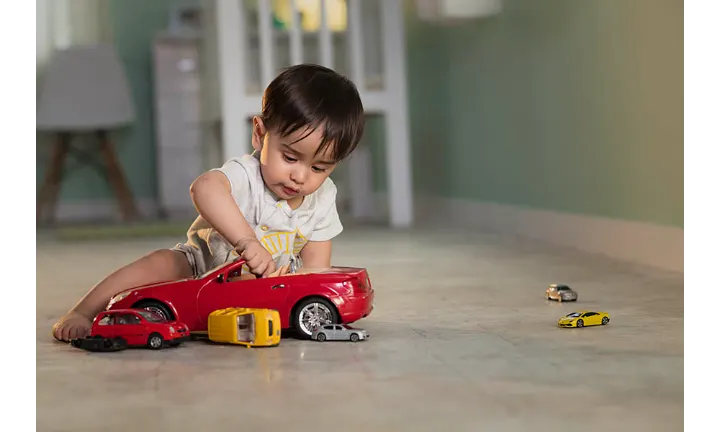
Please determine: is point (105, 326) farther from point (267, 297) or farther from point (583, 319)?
point (583, 319)

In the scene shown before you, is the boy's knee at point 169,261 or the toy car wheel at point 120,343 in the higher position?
the boy's knee at point 169,261

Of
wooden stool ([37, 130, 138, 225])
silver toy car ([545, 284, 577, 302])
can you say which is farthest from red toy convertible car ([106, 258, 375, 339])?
wooden stool ([37, 130, 138, 225])

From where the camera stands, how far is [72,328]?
4.21 ft

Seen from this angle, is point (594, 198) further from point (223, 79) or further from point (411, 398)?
point (411, 398)

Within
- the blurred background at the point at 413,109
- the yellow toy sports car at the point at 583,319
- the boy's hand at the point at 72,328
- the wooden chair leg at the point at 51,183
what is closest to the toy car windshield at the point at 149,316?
the boy's hand at the point at 72,328

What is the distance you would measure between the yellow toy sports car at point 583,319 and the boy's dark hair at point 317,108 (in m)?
0.37

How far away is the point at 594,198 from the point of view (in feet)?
7.79

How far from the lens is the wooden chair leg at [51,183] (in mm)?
4227

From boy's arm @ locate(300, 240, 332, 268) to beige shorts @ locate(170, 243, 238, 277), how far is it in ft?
0.44

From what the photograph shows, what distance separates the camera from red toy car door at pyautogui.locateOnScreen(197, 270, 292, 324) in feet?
4.15

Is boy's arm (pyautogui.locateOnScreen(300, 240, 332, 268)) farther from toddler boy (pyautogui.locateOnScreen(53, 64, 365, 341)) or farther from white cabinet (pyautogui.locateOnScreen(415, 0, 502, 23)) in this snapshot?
white cabinet (pyautogui.locateOnScreen(415, 0, 502, 23))

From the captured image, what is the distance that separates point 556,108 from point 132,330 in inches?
66.6

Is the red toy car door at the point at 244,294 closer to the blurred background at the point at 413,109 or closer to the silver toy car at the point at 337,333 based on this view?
the silver toy car at the point at 337,333
